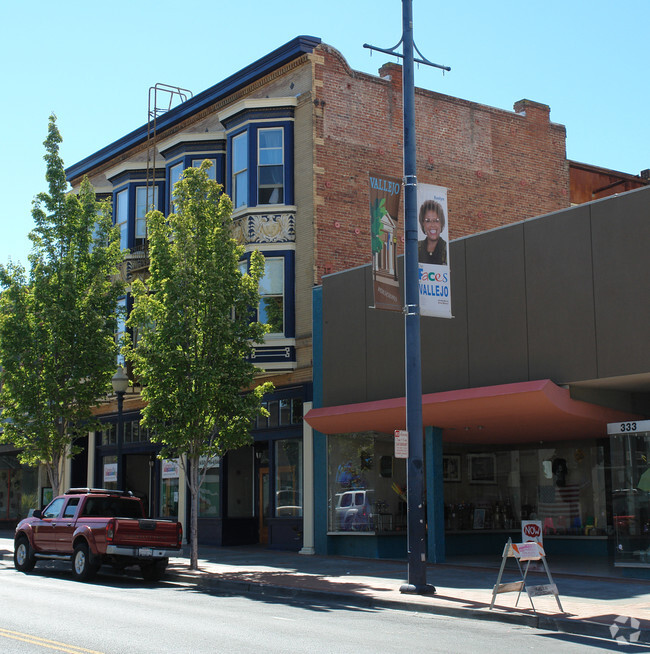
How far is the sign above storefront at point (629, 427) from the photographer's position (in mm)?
15320

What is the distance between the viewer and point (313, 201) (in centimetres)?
2369

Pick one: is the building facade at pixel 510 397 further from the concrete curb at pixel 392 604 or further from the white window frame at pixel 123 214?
the white window frame at pixel 123 214

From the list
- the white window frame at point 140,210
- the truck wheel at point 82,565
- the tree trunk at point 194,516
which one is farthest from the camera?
the white window frame at point 140,210

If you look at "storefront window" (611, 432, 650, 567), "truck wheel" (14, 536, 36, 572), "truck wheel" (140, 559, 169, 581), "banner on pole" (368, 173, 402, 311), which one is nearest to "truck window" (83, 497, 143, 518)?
"truck wheel" (140, 559, 169, 581)

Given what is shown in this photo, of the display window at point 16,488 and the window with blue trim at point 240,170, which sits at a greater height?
the window with blue trim at point 240,170

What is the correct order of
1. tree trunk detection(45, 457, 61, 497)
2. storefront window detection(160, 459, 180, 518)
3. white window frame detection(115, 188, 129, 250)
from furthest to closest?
1. white window frame detection(115, 188, 129, 250)
2. storefront window detection(160, 459, 180, 518)
3. tree trunk detection(45, 457, 61, 497)

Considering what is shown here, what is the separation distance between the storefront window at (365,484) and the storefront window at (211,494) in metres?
5.24

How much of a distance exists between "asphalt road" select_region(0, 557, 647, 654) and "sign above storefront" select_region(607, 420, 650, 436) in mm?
5282

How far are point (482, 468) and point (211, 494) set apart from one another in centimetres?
811

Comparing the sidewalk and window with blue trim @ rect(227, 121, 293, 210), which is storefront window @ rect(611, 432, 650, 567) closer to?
the sidewalk

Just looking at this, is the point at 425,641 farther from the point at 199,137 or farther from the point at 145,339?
the point at 199,137

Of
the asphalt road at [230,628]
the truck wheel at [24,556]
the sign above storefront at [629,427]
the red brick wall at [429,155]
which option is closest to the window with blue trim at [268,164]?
the red brick wall at [429,155]

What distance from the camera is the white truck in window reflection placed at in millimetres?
21078

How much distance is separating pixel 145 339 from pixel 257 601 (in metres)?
7.27
